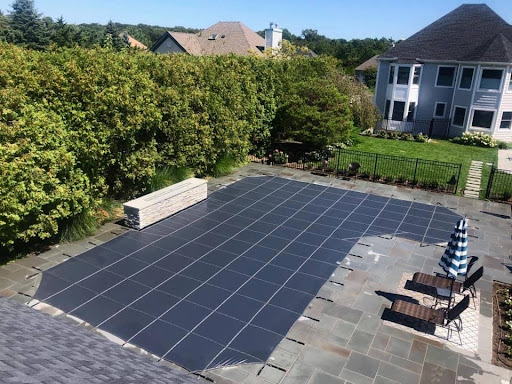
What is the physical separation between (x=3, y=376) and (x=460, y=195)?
17610 mm

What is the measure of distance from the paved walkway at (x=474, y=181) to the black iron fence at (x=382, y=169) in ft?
1.85

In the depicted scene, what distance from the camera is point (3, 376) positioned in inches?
120

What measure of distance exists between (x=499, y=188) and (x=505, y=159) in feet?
28.3

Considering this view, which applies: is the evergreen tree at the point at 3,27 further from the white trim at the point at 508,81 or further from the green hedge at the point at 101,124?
the white trim at the point at 508,81

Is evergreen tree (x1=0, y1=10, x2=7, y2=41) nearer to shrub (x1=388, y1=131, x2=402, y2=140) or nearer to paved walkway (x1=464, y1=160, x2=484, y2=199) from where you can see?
shrub (x1=388, y1=131, x2=402, y2=140)

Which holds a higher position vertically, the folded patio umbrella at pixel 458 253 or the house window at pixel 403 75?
the house window at pixel 403 75

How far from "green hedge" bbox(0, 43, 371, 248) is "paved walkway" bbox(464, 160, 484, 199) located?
10096 mm

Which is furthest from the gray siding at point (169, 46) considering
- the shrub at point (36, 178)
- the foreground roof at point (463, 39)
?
the shrub at point (36, 178)

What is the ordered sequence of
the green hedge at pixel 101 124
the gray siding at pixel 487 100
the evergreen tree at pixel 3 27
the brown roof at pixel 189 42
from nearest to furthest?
the green hedge at pixel 101 124 < the gray siding at pixel 487 100 < the evergreen tree at pixel 3 27 < the brown roof at pixel 189 42

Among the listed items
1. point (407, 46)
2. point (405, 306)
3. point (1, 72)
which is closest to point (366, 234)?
point (405, 306)

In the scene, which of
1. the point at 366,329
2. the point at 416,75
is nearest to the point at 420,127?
the point at 416,75

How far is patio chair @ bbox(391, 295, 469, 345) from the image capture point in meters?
7.85

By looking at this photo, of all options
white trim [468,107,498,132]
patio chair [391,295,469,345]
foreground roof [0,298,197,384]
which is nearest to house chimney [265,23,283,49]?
white trim [468,107,498,132]

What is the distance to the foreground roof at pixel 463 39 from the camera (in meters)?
28.7
